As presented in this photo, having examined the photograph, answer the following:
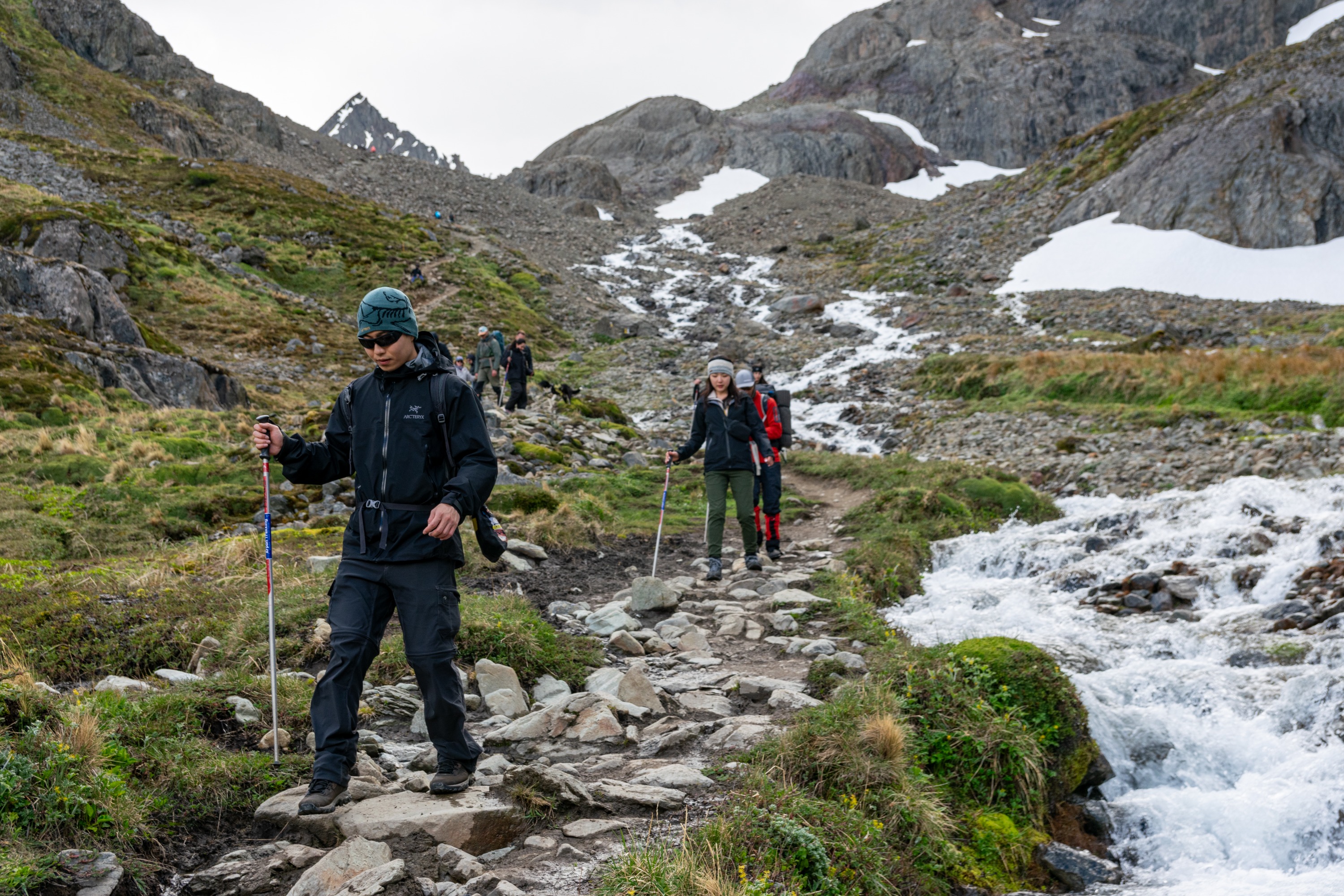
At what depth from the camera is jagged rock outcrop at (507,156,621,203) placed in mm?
91500

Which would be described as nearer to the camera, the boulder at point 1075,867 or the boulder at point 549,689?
the boulder at point 1075,867

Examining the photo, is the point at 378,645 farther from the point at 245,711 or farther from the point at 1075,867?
the point at 1075,867

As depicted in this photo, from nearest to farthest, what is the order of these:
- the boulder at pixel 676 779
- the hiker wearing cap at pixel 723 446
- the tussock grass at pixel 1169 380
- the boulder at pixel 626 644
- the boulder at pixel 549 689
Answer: the boulder at pixel 676 779 < the boulder at pixel 549 689 < the boulder at pixel 626 644 < the hiker wearing cap at pixel 723 446 < the tussock grass at pixel 1169 380

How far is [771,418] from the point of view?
1404 cm

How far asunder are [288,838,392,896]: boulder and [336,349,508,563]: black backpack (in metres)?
1.64

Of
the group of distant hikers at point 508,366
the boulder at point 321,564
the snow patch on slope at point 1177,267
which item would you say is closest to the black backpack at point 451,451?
the boulder at point 321,564

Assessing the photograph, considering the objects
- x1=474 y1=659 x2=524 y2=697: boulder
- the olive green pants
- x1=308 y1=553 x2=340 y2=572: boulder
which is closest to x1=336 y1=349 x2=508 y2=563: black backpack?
x1=474 y1=659 x2=524 y2=697: boulder

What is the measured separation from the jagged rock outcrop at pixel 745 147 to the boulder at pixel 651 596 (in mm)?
92631

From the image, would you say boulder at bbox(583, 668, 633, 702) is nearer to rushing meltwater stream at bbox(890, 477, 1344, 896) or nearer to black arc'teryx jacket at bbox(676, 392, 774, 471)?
rushing meltwater stream at bbox(890, 477, 1344, 896)

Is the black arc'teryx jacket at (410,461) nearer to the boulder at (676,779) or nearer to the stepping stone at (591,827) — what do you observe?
the stepping stone at (591,827)

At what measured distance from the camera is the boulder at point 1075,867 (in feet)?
17.4

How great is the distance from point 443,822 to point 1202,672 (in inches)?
277

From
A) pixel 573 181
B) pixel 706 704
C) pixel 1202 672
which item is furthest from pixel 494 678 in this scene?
pixel 573 181

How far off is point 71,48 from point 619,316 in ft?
215
